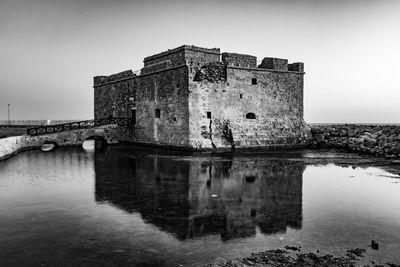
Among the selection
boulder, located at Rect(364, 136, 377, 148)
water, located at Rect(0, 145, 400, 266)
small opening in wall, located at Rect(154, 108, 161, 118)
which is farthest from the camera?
small opening in wall, located at Rect(154, 108, 161, 118)

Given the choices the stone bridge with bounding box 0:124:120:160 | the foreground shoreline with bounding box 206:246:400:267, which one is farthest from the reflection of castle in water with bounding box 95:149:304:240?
the stone bridge with bounding box 0:124:120:160

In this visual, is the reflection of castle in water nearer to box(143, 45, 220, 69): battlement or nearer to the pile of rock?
the pile of rock

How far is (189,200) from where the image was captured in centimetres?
866

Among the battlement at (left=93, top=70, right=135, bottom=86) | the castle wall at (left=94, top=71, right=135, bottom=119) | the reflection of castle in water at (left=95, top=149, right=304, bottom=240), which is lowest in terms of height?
the reflection of castle in water at (left=95, top=149, right=304, bottom=240)

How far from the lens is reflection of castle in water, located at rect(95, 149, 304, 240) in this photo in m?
6.73

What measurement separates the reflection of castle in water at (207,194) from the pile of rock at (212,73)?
6582 mm

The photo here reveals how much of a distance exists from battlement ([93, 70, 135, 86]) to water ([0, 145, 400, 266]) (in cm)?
1451

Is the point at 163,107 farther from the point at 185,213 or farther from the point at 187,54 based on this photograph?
the point at 185,213

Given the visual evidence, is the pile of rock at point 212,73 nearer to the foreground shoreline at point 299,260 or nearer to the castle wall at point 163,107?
the castle wall at point 163,107

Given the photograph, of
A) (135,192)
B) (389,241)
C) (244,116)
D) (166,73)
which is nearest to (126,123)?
(166,73)

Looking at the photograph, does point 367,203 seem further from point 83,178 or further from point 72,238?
→ point 83,178

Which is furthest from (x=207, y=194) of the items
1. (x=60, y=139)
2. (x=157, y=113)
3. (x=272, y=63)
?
(x=60, y=139)

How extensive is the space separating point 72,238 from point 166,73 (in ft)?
55.9

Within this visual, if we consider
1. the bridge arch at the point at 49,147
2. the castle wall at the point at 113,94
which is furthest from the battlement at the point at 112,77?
the bridge arch at the point at 49,147
